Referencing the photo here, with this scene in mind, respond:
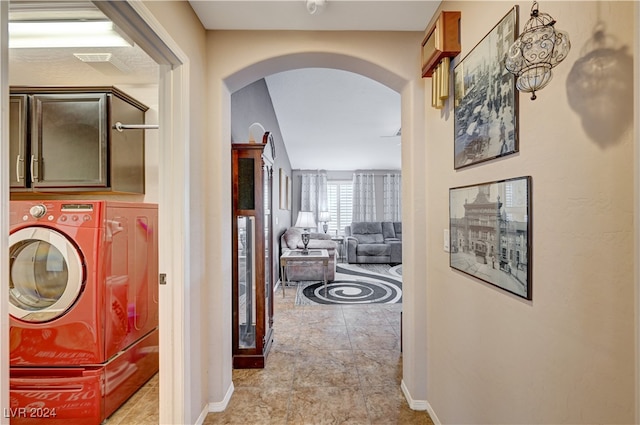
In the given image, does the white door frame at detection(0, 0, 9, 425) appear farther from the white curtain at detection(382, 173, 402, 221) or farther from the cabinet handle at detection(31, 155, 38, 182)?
the white curtain at detection(382, 173, 402, 221)

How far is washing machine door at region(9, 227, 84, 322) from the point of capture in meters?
1.78

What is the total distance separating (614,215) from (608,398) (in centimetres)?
47

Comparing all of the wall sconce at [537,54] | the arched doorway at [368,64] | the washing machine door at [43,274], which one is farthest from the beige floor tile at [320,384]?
the wall sconce at [537,54]

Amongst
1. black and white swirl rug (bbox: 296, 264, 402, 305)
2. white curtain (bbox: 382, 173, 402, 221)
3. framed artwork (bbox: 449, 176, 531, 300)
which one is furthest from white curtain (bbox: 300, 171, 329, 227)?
framed artwork (bbox: 449, 176, 531, 300)

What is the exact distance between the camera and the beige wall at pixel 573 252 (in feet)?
2.39

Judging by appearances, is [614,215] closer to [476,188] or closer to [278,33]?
[476,188]

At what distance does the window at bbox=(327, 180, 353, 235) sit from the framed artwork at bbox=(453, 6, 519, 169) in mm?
6757

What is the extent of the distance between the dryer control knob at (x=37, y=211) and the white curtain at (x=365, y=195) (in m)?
6.90

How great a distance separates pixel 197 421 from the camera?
179 cm

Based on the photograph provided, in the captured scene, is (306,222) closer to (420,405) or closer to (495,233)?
(420,405)

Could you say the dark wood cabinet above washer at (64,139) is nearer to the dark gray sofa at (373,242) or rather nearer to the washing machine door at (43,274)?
the washing machine door at (43,274)

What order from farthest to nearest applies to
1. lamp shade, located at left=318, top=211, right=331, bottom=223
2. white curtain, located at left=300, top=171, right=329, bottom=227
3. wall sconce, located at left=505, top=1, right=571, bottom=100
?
white curtain, located at left=300, top=171, right=329, bottom=227, lamp shade, located at left=318, top=211, right=331, bottom=223, wall sconce, located at left=505, top=1, right=571, bottom=100

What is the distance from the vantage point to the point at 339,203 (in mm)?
8359

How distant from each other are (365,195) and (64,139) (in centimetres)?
677
